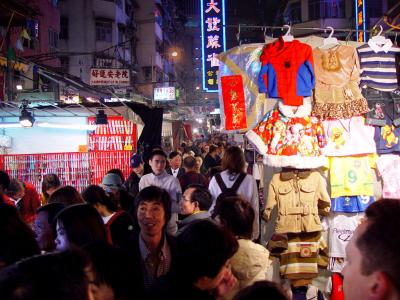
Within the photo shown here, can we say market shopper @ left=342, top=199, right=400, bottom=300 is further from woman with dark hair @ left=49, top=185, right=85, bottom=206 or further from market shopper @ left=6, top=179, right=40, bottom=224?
market shopper @ left=6, top=179, right=40, bottom=224

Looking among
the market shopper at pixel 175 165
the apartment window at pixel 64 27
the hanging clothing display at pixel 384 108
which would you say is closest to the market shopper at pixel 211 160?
the market shopper at pixel 175 165

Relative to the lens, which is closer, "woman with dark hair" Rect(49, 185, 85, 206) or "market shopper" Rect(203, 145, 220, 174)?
"woman with dark hair" Rect(49, 185, 85, 206)

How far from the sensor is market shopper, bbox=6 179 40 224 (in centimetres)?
692

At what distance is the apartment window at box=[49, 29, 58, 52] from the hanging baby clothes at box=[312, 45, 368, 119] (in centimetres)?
2256

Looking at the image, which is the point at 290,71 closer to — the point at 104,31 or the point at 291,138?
the point at 291,138

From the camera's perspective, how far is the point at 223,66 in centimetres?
598

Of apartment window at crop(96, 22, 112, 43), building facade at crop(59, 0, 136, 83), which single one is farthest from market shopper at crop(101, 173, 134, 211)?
apartment window at crop(96, 22, 112, 43)

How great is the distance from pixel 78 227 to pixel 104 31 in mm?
32914

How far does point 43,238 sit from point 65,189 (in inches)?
31.5

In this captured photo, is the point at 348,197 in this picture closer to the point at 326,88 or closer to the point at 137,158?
the point at 326,88

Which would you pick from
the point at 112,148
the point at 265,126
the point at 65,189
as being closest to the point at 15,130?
the point at 112,148

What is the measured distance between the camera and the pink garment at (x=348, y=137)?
18.4 ft

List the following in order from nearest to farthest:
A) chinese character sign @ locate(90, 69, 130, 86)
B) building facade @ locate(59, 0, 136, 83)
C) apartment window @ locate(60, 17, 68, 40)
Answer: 1. chinese character sign @ locate(90, 69, 130, 86)
2. apartment window @ locate(60, 17, 68, 40)
3. building facade @ locate(59, 0, 136, 83)

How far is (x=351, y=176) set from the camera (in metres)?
5.65
